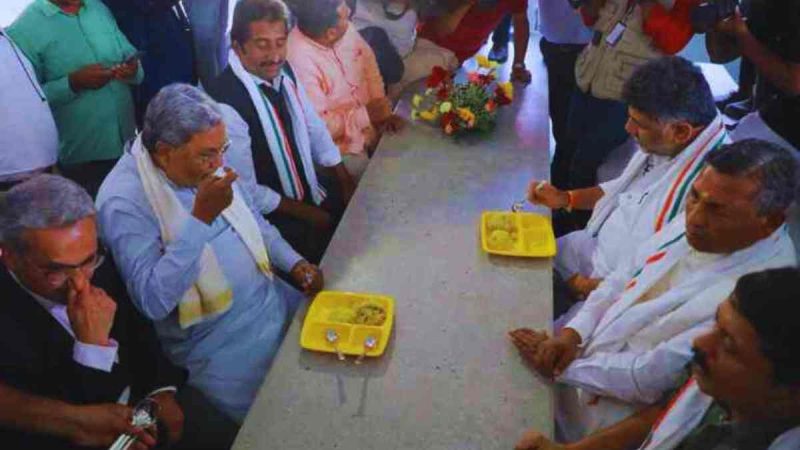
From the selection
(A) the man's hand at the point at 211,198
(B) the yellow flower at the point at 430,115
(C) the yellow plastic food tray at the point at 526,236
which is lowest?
(B) the yellow flower at the point at 430,115

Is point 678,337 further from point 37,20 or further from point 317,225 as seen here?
point 37,20

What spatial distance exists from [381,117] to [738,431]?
213 cm

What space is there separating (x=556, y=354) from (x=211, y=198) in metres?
1.02

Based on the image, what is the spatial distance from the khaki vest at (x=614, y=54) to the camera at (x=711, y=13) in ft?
0.38

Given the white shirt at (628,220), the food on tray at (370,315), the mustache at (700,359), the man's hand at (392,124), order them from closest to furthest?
the mustache at (700,359)
the food on tray at (370,315)
the white shirt at (628,220)
the man's hand at (392,124)

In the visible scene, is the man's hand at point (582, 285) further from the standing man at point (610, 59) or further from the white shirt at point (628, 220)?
the standing man at point (610, 59)

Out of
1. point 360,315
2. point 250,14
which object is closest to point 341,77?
point 250,14

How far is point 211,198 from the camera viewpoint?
1866 mm

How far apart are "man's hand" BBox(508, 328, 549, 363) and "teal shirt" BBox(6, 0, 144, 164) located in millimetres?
2029

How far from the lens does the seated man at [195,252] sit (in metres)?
1.87

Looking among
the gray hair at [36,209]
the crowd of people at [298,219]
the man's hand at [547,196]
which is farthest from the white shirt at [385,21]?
the gray hair at [36,209]

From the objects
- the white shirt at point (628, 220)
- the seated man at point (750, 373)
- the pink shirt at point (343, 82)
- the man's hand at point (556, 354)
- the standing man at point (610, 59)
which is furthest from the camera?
the pink shirt at point (343, 82)

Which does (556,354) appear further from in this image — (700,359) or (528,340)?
(700,359)

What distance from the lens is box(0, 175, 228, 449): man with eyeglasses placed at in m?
→ 1.55
